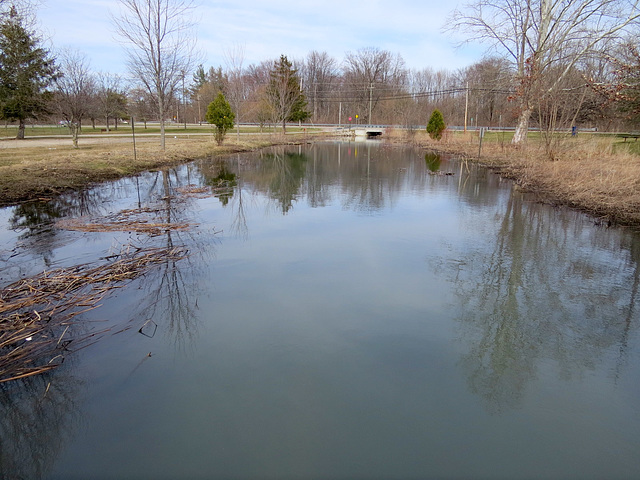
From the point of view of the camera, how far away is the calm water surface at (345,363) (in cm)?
282

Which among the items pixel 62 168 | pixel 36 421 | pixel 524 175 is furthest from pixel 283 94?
pixel 36 421

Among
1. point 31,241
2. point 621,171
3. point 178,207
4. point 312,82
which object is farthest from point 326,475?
point 312,82

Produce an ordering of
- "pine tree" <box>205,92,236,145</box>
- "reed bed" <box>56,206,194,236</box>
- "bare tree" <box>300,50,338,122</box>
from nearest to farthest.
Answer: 1. "reed bed" <box>56,206,194,236</box>
2. "pine tree" <box>205,92,236,145</box>
3. "bare tree" <box>300,50,338,122</box>

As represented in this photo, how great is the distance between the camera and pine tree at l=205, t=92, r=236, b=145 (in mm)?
26312

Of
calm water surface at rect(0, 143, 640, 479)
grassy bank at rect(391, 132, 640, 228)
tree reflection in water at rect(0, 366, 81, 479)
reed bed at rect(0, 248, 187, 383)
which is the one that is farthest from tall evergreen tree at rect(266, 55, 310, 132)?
tree reflection in water at rect(0, 366, 81, 479)

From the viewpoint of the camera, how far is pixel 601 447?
2.89 meters

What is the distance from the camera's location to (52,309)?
4.70 meters

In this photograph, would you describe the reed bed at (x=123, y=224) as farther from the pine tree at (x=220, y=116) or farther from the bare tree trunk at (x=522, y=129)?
the bare tree trunk at (x=522, y=129)

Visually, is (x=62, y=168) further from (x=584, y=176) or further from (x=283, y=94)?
(x=283, y=94)

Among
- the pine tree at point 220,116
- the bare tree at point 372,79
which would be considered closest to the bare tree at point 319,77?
the bare tree at point 372,79

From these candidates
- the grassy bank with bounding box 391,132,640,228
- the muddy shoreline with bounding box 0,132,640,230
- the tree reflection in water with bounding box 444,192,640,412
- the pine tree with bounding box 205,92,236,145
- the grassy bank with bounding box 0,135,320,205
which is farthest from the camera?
the pine tree with bounding box 205,92,236,145

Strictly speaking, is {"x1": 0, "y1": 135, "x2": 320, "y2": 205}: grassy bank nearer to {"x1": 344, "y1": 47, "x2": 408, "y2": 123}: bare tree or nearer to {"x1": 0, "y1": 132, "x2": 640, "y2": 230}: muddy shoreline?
{"x1": 0, "y1": 132, "x2": 640, "y2": 230}: muddy shoreline

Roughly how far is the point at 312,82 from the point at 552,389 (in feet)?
261

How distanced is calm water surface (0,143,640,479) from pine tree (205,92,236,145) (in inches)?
779
